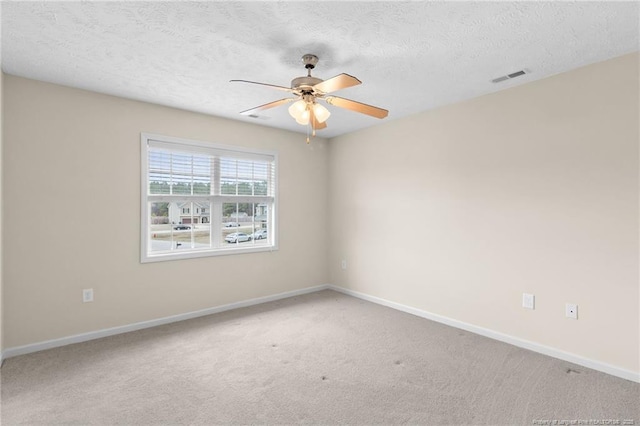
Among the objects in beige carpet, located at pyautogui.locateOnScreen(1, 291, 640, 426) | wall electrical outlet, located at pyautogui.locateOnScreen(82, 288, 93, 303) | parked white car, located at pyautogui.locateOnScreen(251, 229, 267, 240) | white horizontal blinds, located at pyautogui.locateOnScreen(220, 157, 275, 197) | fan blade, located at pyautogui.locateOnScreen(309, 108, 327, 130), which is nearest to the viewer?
beige carpet, located at pyautogui.locateOnScreen(1, 291, 640, 426)

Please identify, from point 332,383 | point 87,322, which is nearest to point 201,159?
point 87,322

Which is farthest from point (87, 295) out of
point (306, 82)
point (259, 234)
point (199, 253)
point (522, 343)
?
point (522, 343)

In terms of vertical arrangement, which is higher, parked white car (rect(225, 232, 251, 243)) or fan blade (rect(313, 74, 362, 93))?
fan blade (rect(313, 74, 362, 93))

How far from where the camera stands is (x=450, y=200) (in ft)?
11.8

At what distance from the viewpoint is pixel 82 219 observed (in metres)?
3.12

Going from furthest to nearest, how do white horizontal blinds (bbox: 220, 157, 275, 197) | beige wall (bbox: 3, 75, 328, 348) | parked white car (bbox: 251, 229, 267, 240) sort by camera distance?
parked white car (bbox: 251, 229, 267, 240) → white horizontal blinds (bbox: 220, 157, 275, 197) → beige wall (bbox: 3, 75, 328, 348)

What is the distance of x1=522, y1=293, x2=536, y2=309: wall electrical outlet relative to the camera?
9.64ft

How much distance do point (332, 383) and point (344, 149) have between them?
11.0 ft

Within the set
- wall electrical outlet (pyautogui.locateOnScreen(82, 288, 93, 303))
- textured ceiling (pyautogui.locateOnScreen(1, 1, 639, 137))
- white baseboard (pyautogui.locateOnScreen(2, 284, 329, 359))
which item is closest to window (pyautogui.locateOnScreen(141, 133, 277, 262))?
wall electrical outlet (pyautogui.locateOnScreen(82, 288, 93, 303))

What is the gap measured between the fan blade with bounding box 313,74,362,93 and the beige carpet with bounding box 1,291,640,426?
80.8 inches

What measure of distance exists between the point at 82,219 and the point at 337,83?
276 cm

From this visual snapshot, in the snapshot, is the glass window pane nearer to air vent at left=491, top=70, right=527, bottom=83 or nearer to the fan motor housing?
the fan motor housing

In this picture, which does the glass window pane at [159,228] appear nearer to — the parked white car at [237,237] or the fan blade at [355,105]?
the parked white car at [237,237]

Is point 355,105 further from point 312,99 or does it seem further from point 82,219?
point 82,219
